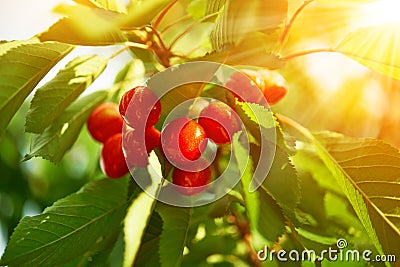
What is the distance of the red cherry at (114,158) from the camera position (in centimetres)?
132

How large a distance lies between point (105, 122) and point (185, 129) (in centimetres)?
47

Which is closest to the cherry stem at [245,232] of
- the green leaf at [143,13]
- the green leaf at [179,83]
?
the green leaf at [179,83]

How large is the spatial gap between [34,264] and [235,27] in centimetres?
68

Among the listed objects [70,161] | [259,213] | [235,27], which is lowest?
[70,161]

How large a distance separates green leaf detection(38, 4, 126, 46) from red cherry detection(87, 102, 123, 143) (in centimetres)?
44

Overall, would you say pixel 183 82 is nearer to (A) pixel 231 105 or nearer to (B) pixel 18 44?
(A) pixel 231 105

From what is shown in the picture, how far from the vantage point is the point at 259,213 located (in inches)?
44.8

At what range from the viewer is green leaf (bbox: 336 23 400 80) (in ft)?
3.93

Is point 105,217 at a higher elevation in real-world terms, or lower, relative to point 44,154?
lower

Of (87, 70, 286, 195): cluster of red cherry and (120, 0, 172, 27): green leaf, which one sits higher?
(120, 0, 172, 27): green leaf

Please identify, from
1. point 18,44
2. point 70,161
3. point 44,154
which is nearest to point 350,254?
point 44,154

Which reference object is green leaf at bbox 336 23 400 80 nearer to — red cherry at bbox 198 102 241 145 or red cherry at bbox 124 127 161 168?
red cherry at bbox 198 102 241 145

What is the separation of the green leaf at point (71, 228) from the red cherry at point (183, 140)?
0.37 m

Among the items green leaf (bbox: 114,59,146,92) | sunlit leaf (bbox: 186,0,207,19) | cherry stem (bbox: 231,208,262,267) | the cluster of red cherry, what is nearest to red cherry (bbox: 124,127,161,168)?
the cluster of red cherry
